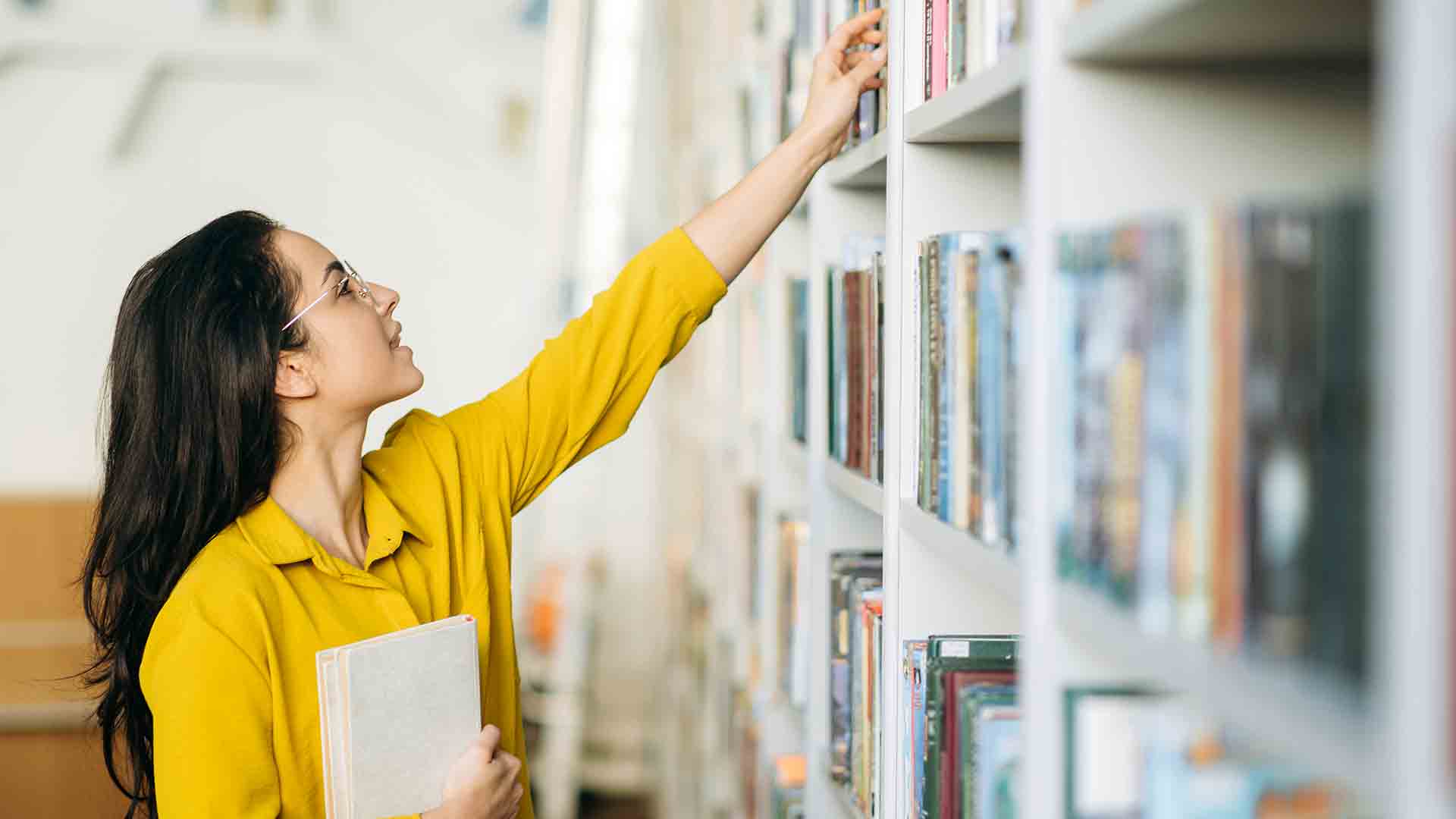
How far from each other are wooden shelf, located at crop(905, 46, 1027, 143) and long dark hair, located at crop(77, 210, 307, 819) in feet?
2.42

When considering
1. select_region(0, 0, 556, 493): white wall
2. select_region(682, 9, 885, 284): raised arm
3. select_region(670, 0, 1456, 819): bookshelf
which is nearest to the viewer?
select_region(670, 0, 1456, 819): bookshelf

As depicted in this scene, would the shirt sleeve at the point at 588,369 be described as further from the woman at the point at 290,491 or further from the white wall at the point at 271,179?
the white wall at the point at 271,179

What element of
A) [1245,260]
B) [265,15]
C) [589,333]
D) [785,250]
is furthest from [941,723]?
[265,15]

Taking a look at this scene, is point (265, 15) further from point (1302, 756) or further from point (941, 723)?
point (1302, 756)

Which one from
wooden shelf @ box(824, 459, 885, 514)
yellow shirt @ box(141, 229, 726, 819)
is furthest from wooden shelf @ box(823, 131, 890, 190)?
wooden shelf @ box(824, 459, 885, 514)

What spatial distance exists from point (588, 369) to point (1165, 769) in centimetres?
114

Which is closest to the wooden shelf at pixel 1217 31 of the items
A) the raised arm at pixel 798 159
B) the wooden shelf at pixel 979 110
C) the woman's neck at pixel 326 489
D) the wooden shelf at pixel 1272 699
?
the wooden shelf at pixel 979 110

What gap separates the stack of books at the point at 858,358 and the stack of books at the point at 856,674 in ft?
0.44

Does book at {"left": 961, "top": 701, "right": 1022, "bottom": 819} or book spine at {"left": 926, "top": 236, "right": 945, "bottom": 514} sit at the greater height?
book spine at {"left": 926, "top": 236, "right": 945, "bottom": 514}

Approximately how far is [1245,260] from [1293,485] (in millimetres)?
97

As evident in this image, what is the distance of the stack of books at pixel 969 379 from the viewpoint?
93cm

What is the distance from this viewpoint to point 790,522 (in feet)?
6.73

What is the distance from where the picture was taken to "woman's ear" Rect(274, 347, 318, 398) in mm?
1502

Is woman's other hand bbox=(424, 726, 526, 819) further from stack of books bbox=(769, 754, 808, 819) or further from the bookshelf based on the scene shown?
stack of books bbox=(769, 754, 808, 819)
